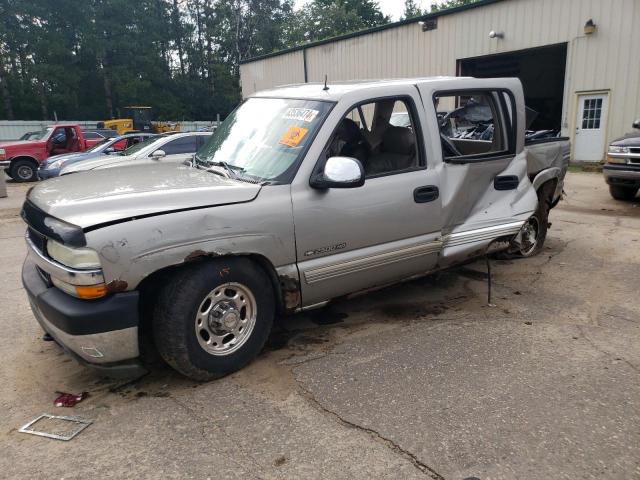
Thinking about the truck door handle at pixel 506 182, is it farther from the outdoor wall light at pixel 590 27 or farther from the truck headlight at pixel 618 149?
the outdoor wall light at pixel 590 27

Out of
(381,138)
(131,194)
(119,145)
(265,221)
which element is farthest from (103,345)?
(119,145)

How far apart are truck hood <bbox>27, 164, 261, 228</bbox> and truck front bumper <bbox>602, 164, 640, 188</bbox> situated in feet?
27.2

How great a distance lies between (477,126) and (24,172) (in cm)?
1528

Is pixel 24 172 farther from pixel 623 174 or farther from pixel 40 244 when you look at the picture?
pixel 623 174

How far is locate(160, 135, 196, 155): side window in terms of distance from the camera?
10.2 m

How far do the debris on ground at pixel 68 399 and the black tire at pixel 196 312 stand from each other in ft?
1.86

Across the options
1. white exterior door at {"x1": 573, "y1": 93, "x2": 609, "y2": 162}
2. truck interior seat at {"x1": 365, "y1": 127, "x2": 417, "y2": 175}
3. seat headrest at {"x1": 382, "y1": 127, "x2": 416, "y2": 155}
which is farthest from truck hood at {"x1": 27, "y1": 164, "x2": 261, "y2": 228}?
white exterior door at {"x1": 573, "y1": 93, "x2": 609, "y2": 162}

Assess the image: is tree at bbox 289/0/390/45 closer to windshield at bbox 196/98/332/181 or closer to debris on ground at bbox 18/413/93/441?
windshield at bbox 196/98/332/181

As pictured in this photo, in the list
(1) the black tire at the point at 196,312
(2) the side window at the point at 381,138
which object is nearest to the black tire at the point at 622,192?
(2) the side window at the point at 381,138

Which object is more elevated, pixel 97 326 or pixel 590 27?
pixel 590 27

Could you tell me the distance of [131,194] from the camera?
3107 millimetres

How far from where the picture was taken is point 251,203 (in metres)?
3.28

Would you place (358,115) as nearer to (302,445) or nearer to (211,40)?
(302,445)

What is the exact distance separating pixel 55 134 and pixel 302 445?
1767cm
